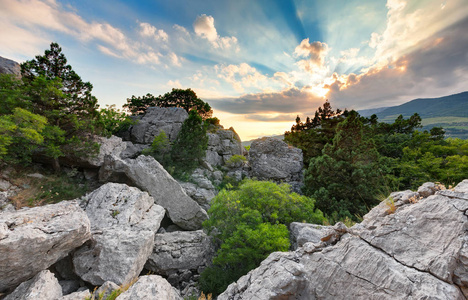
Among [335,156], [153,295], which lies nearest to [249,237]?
[153,295]

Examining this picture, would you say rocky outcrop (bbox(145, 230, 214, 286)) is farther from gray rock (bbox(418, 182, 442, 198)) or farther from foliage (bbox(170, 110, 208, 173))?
foliage (bbox(170, 110, 208, 173))

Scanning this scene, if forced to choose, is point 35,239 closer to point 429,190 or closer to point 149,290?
point 149,290

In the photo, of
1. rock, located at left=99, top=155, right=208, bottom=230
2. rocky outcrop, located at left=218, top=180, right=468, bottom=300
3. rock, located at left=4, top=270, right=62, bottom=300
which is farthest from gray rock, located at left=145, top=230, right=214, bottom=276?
rocky outcrop, located at left=218, top=180, right=468, bottom=300

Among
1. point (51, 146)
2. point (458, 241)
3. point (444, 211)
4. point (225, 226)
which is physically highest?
point (51, 146)

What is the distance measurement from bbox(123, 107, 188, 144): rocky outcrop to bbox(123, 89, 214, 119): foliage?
34.3ft

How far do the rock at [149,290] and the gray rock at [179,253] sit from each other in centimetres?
418

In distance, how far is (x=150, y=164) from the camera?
15.8m

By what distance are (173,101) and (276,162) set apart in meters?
31.9

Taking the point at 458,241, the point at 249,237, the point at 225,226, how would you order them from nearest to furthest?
1. the point at 458,241
2. the point at 249,237
3. the point at 225,226

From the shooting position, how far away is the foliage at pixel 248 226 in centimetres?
945

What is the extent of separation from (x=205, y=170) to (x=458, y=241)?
2374cm

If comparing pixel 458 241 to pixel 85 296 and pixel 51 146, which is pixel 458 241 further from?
pixel 51 146

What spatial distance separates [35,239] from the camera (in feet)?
22.1

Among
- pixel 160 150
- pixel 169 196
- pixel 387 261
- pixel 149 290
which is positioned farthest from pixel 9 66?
pixel 387 261
